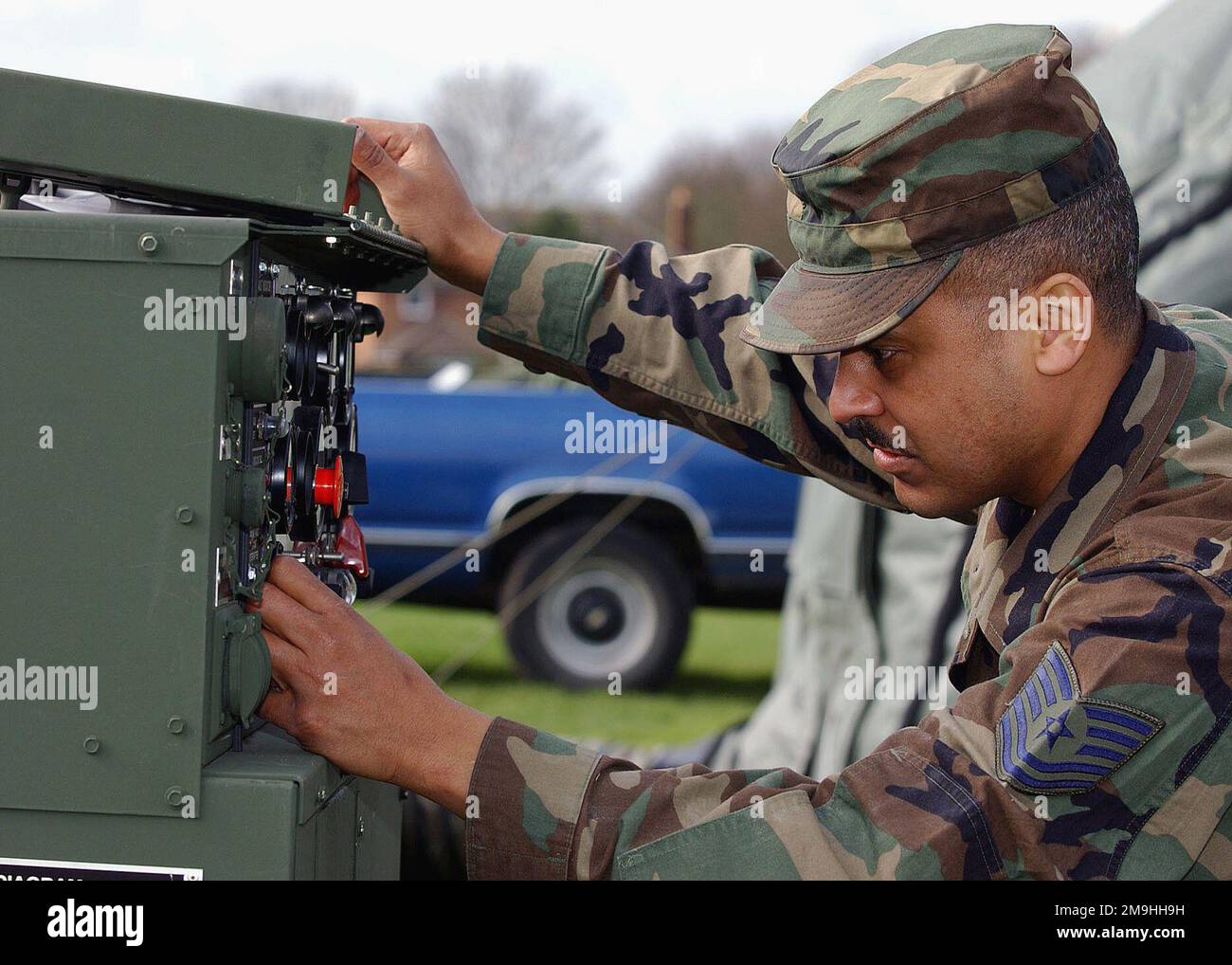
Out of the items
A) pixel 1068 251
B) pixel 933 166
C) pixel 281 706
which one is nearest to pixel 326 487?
pixel 281 706

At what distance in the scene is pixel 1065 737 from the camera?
139cm

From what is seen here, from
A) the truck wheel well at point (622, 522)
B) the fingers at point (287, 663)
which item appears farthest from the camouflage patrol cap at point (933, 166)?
the truck wheel well at point (622, 522)

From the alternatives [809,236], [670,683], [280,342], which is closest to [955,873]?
[809,236]

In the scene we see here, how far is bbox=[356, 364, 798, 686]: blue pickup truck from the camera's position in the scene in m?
6.23

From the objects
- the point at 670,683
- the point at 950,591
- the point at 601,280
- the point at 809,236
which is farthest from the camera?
the point at 670,683

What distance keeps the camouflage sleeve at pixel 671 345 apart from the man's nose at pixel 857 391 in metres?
0.42

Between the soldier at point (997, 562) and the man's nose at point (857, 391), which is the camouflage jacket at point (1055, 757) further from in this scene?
the man's nose at point (857, 391)

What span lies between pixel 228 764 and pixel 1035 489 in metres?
1.06

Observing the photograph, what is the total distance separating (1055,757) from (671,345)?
976mm

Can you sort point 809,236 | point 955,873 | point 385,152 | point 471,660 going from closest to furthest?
point 955,873, point 809,236, point 385,152, point 471,660

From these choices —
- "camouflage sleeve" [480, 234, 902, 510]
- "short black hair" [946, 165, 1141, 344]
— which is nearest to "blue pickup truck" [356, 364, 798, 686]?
"camouflage sleeve" [480, 234, 902, 510]

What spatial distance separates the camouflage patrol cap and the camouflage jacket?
31 centimetres

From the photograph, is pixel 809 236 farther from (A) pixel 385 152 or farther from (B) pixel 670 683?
(B) pixel 670 683
